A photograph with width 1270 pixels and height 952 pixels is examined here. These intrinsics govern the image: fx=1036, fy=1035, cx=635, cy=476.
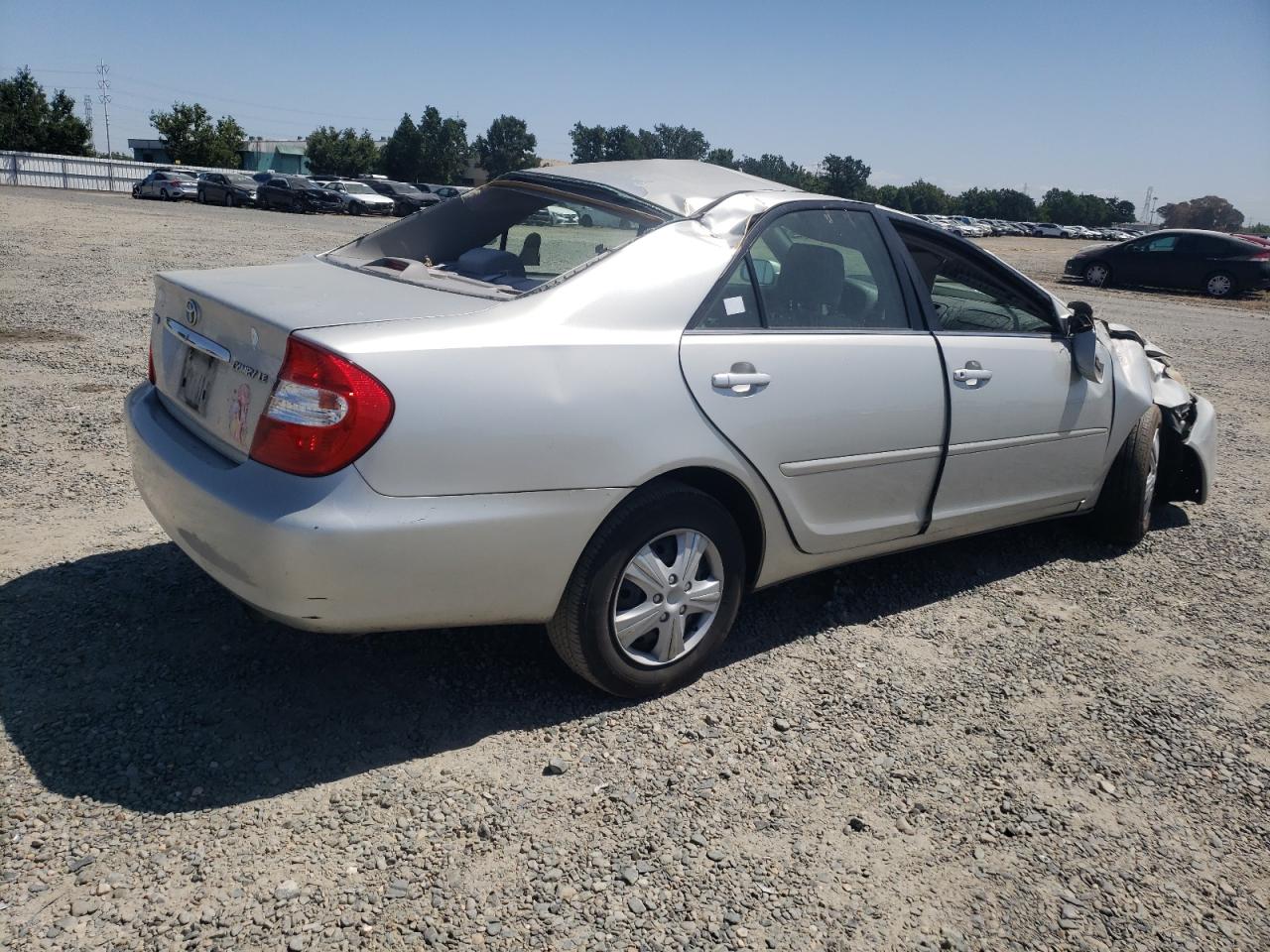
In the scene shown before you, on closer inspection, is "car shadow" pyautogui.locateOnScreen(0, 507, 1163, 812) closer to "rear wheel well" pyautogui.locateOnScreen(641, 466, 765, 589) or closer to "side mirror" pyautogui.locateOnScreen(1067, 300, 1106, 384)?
"rear wheel well" pyautogui.locateOnScreen(641, 466, 765, 589)

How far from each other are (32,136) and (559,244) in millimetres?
75288

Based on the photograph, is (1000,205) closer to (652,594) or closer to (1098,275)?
(1098,275)

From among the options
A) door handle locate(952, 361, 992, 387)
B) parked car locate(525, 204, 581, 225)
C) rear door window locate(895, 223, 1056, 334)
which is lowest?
door handle locate(952, 361, 992, 387)

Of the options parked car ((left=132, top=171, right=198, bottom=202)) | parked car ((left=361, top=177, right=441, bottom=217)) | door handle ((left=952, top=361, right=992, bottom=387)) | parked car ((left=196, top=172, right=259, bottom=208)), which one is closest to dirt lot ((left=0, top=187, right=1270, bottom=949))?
door handle ((left=952, top=361, right=992, bottom=387))

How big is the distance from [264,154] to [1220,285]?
297 feet

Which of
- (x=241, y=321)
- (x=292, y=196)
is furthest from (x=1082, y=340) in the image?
(x=292, y=196)

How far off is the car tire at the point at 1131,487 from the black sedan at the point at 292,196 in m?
39.3

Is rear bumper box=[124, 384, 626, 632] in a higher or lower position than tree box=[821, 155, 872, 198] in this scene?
lower

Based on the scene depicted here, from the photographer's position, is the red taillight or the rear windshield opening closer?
the red taillight

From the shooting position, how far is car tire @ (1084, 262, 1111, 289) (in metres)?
24.7

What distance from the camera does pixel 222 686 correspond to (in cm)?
315

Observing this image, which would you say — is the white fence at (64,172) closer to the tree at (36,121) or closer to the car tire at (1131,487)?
the tree at (36,121)

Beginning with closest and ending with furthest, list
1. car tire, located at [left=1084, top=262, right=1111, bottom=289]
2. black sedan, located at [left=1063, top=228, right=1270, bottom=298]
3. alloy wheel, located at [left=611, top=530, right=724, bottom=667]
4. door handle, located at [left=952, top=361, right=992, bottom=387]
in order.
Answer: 1. alloy wheel, located at [left=611, top=530, right=724, bottom=667]
2. door handle, located at [left=952, top=361, right=992, bottom=387]
3. black sedan, located at [left=1063, top=228, right=1270, bottom=298]
4. car tire, located at [left=1084, top=262, right=1111, bottom=289]

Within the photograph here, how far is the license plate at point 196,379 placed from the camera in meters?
3.05
